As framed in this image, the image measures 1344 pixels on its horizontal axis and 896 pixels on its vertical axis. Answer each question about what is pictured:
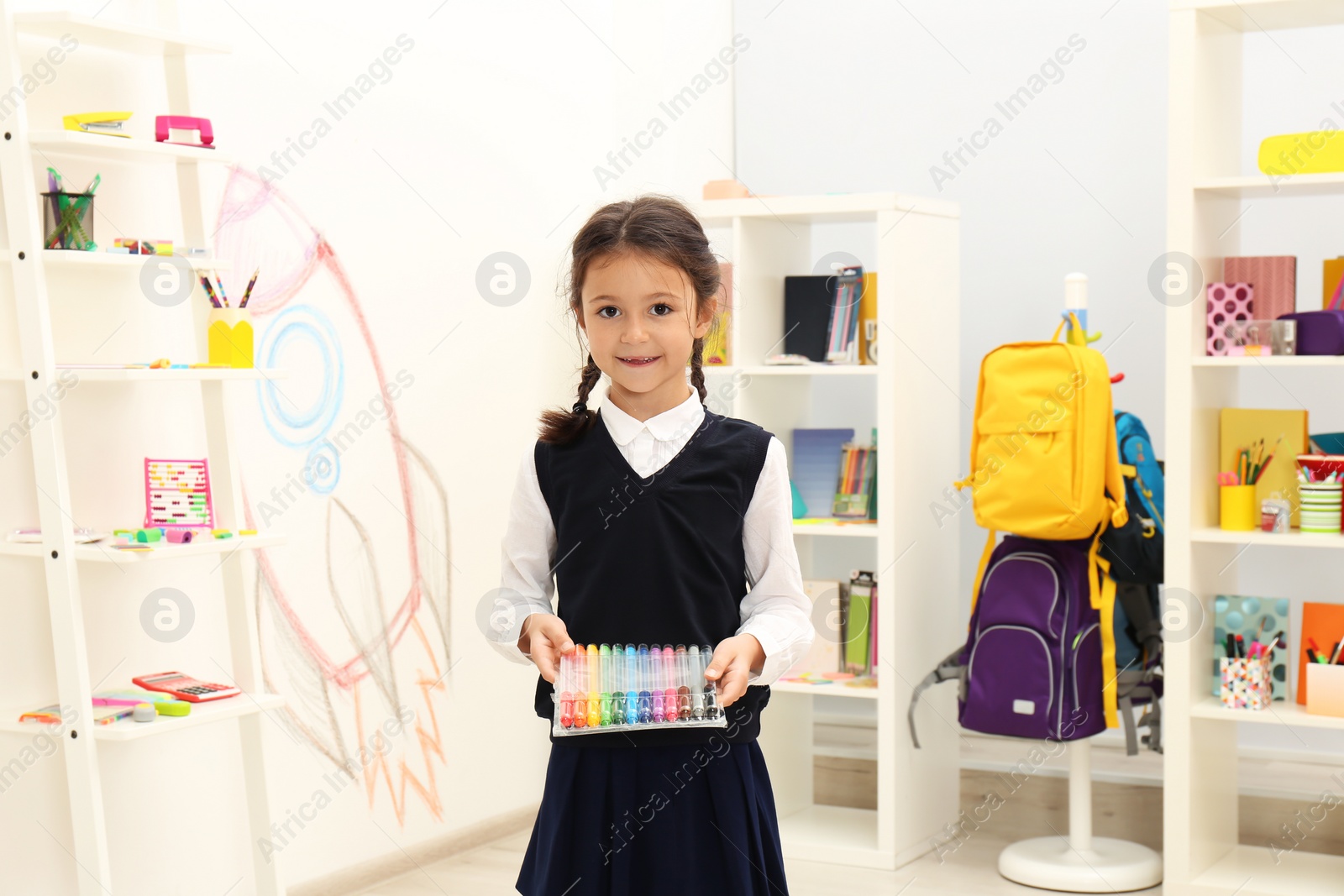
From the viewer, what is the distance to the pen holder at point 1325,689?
2.87 metres

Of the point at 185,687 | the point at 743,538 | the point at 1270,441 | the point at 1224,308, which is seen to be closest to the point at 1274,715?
the point at 1270,441

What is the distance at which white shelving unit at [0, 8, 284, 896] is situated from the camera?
2131 millimetres

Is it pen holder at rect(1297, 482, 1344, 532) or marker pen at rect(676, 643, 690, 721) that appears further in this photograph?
pen holder at rect(1297, 482, 1344, 532)

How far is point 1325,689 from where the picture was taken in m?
2.88

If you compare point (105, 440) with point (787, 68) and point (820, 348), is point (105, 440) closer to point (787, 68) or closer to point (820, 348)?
point (820, 348)

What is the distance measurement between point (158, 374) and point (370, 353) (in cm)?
85

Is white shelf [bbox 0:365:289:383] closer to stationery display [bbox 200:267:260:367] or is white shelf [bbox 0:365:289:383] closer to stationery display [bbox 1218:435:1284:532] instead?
stationery display [bbox 200:267:260:367]

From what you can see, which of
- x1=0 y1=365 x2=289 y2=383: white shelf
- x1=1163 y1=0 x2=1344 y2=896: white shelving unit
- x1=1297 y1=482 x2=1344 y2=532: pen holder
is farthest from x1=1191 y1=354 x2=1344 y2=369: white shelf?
x1=0 y1=365 x2=289 y2=383: white shelf

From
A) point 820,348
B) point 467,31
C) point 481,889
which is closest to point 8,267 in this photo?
point 467,31

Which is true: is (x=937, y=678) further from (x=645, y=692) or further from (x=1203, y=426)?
(x=645, y=692)

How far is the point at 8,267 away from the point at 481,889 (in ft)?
5.42

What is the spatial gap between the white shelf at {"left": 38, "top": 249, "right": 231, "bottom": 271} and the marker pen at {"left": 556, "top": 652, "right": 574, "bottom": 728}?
1205 millimetres

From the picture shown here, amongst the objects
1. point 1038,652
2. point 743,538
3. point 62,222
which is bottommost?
point 1038,652

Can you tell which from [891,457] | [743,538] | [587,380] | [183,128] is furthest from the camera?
[891,457]
